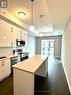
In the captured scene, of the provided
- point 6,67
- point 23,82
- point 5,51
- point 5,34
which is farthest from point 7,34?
point 23,82

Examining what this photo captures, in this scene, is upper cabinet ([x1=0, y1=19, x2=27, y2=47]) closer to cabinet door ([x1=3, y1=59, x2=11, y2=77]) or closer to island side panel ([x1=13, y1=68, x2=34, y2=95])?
cabinet door ([x1=3, y1=59, x2=11, y2=77])

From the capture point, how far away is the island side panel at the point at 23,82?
2.21 meters

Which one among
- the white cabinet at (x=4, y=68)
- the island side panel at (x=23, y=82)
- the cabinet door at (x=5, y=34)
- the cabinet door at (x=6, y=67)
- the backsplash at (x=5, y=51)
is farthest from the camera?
the backsplash at (x=5, y=51)

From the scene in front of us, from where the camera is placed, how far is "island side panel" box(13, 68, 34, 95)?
221 centimetres

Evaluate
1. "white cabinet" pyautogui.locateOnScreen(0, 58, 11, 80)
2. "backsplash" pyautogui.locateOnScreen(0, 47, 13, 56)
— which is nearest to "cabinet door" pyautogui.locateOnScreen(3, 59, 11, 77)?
"white cabinet" pyautogui.locateOnScreen(0, 58, 11, 80)

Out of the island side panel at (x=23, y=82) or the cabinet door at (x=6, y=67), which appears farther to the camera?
the cabinet door at (x=6, y=67)

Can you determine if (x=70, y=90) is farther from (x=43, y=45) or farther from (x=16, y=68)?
(x=43, y=45)

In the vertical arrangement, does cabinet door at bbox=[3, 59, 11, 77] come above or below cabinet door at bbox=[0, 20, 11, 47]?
below

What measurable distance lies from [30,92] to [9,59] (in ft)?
8.50

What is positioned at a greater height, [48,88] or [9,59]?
[9,59]

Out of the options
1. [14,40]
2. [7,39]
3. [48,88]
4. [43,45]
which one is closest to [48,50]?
[43,45]

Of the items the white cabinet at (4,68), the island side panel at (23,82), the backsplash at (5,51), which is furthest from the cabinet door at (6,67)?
the island side panel at (23,82)

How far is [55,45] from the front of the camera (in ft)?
37.4

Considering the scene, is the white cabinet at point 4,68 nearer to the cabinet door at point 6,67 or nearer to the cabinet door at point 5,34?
the cabinet door at point 6,67
